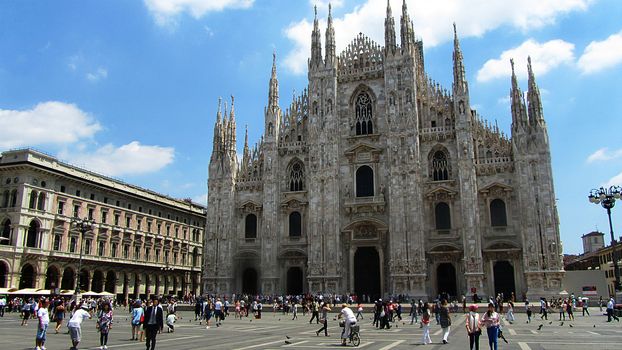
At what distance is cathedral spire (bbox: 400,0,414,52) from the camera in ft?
149

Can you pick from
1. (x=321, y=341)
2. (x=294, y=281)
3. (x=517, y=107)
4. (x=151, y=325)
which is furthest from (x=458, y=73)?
(x=151, y=325)

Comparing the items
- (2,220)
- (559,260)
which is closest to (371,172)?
(559,260)

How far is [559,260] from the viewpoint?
38062mm

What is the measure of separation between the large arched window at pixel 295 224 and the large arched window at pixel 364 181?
5.73 meters

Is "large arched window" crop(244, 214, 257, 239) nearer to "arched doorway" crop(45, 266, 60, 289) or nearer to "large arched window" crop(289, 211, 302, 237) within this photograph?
"large arched window" crop(289, 211, 302, 237)

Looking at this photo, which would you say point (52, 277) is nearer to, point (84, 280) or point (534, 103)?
point (84, 280)

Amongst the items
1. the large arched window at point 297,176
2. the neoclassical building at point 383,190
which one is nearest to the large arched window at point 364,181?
the neoclassical building at point 383,190

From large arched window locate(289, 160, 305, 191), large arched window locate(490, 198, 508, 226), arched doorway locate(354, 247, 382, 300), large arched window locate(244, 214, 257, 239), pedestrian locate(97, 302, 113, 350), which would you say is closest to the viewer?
pedestrian locate(97, 302, 113, 350)

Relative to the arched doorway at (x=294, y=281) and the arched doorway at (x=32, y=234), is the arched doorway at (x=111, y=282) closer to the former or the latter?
the arched doorway at (x=32, y=234)

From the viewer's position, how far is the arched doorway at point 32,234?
4681cm

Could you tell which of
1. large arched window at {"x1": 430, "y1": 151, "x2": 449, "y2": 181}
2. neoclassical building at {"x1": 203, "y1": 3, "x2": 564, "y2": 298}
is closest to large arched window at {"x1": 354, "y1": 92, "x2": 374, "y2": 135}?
neoclassical building at {"x1": 203, "y1": 3, "x2": 564, "y2": 298}

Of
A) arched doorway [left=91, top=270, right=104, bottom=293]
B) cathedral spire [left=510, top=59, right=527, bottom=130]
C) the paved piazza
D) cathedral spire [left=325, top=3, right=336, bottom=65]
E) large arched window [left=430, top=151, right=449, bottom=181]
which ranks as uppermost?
cathedral spire [left=325, top=3, right=336, bottom=65]

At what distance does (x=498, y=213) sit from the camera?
135 feet

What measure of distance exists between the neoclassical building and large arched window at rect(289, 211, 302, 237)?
0.10 meters
